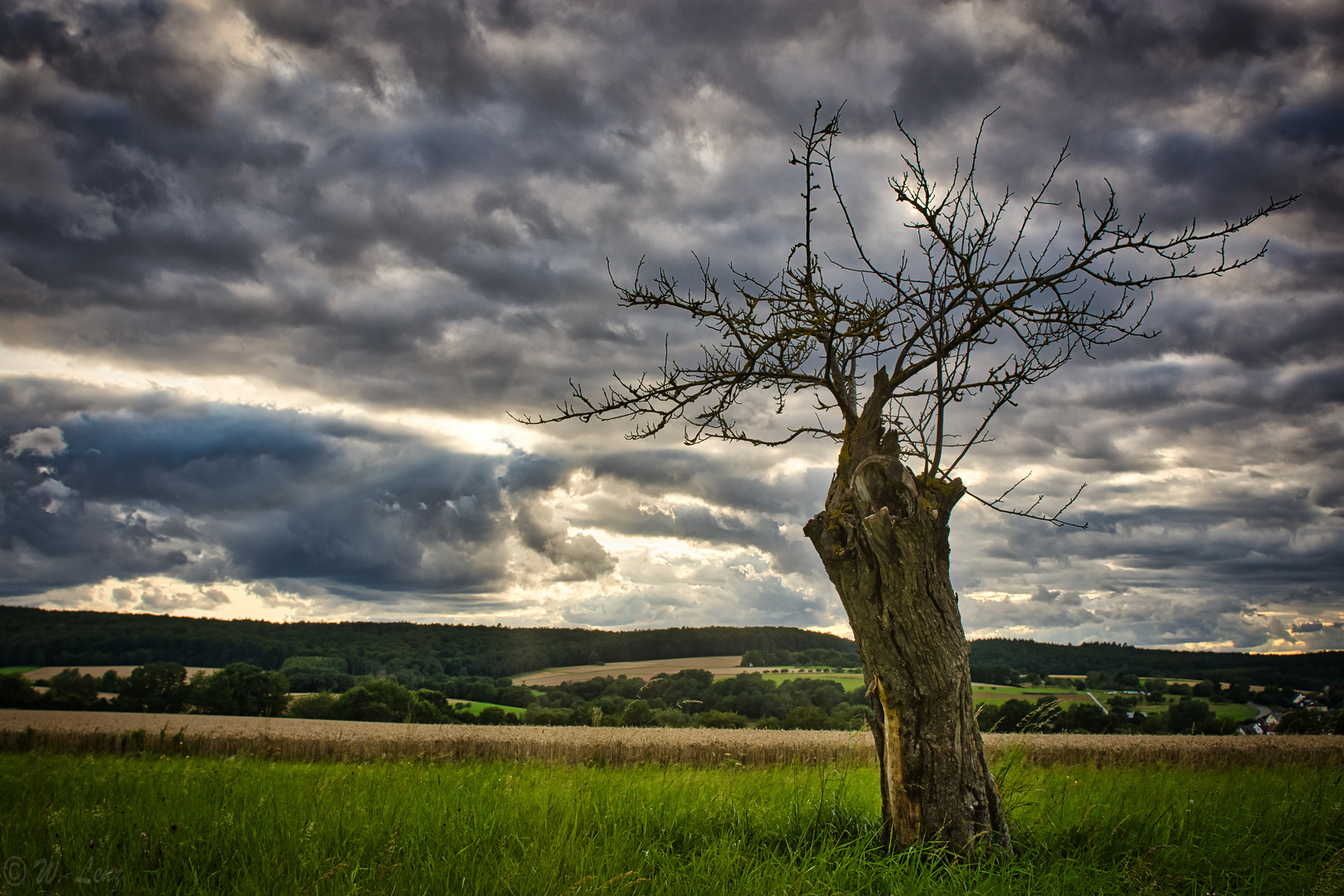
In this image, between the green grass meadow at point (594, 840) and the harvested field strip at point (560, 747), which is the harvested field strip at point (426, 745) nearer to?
the harvested field strip at point (560, 747)

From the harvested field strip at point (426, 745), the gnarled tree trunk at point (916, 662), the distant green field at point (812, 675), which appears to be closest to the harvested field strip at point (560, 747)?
the harvested field strip at point (426, 745)

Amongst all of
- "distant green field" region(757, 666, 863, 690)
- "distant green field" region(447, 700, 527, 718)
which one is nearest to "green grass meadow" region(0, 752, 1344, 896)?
"distant green field" region(447, 700, 527, 718)

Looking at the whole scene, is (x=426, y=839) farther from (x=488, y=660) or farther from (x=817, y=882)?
(x=488, y=660)

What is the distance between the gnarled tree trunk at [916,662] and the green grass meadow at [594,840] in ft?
1.22

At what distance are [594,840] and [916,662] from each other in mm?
3115

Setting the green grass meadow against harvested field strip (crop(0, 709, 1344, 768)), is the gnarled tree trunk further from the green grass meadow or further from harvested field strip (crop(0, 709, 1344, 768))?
harvested field strip (crop(0, 709, 1344, 768))

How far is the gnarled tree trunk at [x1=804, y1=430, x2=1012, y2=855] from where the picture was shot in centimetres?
574

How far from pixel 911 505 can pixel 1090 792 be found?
6014 millimetres

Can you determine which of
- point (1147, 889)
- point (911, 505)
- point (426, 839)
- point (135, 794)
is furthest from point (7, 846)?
point (1147, 889)

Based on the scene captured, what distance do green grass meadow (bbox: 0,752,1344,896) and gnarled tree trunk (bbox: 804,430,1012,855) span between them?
371 mm

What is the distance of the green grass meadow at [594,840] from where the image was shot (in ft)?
15.8

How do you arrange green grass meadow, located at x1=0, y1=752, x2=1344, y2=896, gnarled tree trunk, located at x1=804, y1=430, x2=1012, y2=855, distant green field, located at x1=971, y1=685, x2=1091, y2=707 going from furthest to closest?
distant green field, located at x1=971, y1=685, x2=1091, y2=707 < gnarled tree trunk, located at x1=804, y1=430, x2=1012, y2=855 < green grass meadow, located at x1=0, y1=752, x2=1344, y2=896

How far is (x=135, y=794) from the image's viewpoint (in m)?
7.40

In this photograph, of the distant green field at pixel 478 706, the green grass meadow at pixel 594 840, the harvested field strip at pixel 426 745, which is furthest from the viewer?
the distant green field at pixel 478 706
